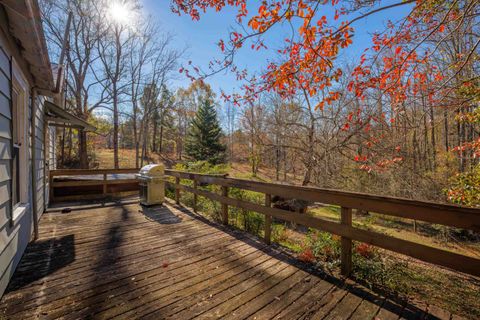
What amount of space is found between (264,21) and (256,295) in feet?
10.2

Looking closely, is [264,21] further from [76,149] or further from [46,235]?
[76,149]

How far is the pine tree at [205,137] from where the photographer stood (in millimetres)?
20391

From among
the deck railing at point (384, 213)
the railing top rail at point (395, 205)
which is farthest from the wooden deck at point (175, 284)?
the railing top rail at point (395, 205)

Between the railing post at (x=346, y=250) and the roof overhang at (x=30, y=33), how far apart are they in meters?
3.54

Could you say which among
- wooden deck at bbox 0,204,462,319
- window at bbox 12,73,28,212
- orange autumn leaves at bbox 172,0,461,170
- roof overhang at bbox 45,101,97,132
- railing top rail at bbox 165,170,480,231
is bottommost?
wooden deck at bbox 0,204,462,319

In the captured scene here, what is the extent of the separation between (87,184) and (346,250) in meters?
6.88

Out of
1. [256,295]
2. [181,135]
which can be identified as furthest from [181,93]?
[256,295]

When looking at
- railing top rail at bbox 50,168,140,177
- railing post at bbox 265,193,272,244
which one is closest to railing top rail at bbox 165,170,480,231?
railing post at bbox 265,193,272,244

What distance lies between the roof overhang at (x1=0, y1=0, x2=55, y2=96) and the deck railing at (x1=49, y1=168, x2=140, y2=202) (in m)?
3.73

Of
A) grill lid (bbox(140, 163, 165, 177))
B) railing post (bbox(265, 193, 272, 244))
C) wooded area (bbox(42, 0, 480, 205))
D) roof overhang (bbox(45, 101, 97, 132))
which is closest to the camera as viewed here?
wooded area (bbox(42, 0, 480, 205))

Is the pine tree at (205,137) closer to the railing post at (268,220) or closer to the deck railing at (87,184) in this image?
the deck railing at (87,184)

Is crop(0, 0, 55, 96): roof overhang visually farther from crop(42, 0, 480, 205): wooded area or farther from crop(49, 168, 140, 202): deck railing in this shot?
crop(49, 168, 140, 202): deck railing

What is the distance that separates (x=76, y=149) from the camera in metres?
18.0

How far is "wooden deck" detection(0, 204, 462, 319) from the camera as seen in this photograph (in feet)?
6.74
